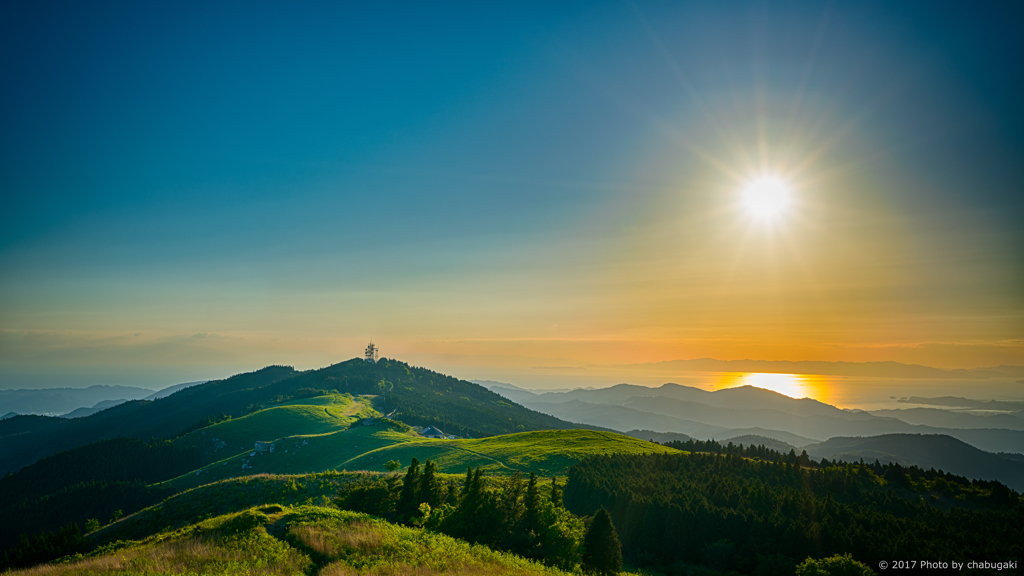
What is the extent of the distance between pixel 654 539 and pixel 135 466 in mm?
189519

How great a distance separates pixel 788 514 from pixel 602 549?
25.6 metres

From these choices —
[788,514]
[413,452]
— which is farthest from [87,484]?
[788,514]

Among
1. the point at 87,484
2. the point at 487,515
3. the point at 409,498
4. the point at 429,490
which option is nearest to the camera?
the point at 487,515

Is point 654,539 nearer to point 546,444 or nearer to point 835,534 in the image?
point 835,534

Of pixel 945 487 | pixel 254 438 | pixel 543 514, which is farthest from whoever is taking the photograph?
pixel 254 438

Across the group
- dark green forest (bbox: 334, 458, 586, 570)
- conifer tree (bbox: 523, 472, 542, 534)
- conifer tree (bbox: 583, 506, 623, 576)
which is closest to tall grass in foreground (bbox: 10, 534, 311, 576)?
dark green forest (bbox: 334, 458, 586, 570)

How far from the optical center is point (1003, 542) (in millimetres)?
36594

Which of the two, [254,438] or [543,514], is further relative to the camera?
[254,438]

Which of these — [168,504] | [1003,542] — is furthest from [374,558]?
[1003,542]

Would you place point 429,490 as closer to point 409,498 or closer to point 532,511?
point 409,498

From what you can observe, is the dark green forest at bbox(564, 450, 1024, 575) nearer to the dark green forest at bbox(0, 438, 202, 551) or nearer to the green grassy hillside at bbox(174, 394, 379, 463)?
the green grassy hillside at bbox(174, 394, 379, 463)

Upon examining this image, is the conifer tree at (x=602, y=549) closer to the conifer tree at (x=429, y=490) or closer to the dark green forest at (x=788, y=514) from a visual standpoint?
the conifer tree at (x=429, y=490)

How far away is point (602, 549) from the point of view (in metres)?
32.0

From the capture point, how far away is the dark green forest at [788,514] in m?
37.6
